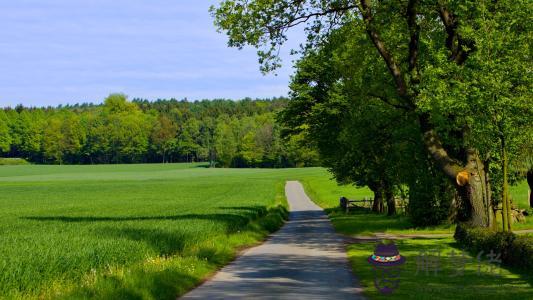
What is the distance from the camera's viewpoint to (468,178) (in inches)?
861

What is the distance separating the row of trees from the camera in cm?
1869

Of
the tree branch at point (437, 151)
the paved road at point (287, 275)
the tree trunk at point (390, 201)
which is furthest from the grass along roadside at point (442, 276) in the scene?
the tree trunk at point (390, 201)

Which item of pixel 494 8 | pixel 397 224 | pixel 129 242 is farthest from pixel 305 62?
pixel 129 242

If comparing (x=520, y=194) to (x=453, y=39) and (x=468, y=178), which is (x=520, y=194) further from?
(x=468, y=178)

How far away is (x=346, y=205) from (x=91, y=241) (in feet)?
122

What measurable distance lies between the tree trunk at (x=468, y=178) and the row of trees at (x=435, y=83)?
4 cm

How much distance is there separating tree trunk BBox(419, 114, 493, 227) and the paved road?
5186mm

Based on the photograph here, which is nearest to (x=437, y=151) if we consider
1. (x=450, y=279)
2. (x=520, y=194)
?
(x=450, y=279)

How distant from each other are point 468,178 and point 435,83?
4.45 meters

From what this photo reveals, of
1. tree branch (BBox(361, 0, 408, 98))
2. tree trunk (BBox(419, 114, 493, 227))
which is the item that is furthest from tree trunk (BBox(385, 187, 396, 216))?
tree branch (BBox(361, 0, 408, 98))

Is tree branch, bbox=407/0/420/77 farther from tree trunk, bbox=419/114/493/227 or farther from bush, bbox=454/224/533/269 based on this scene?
bush, bbox=454/224/533/269

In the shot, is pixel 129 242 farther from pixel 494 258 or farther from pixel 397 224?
pixel 397 224

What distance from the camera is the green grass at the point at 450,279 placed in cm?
1292

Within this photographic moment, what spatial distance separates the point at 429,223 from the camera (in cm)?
3178
